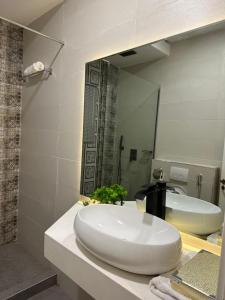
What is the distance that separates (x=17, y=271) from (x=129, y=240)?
4.92 feet

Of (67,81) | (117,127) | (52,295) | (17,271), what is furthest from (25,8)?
(52,295)

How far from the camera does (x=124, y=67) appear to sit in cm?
144

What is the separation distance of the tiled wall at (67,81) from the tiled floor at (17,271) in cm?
10

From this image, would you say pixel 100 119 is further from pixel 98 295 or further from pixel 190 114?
pixel 98 295

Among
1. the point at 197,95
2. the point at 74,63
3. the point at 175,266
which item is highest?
the point at 74,63

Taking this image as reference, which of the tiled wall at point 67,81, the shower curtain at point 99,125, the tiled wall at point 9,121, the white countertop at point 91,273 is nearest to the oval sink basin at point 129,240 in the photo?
the white countertop at point 91,273

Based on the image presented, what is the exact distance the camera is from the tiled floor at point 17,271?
5.74 ft

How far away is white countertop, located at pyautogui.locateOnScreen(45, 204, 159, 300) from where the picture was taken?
0.81 metres

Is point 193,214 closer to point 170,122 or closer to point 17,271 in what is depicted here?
point 170,122

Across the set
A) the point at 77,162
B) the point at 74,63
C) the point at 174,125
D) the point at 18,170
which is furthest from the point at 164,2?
the point at 18,170

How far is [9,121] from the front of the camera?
87.7 inches

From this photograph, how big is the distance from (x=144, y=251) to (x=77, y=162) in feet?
3.30

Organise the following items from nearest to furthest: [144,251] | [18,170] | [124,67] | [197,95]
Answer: [144,251]
[197,95]
[124,67]
[18,170]

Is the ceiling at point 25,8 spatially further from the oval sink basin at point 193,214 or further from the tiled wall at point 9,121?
the oval sink basin at point 193,214
